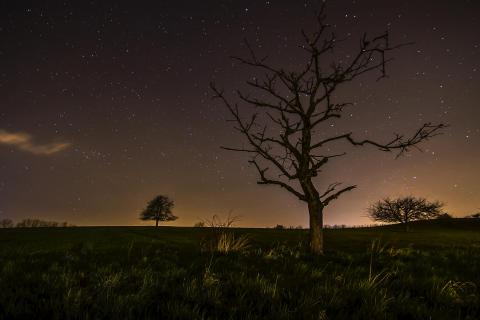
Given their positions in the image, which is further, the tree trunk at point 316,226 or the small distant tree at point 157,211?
the small distant tree at point 157,211

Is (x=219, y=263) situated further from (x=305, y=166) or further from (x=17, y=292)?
(x=305, y=166)

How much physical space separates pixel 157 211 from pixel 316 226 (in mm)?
75817

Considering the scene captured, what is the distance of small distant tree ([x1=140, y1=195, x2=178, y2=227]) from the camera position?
283 feet

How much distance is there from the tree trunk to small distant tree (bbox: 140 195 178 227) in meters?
75.4

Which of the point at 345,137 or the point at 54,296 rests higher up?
the point at 345,137

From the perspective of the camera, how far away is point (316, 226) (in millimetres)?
13820

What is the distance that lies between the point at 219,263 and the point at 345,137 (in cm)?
843

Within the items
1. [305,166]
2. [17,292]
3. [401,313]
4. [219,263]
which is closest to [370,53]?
[305,166]

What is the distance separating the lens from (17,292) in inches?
185

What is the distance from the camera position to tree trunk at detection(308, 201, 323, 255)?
44.7ft

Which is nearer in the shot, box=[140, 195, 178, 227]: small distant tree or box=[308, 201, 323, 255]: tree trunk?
box=[308, 201, 323, 255]: tree trunk

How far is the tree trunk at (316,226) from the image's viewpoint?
1362cm

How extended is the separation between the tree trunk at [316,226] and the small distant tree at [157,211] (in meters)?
75.4

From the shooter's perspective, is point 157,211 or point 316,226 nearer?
point 316,226
